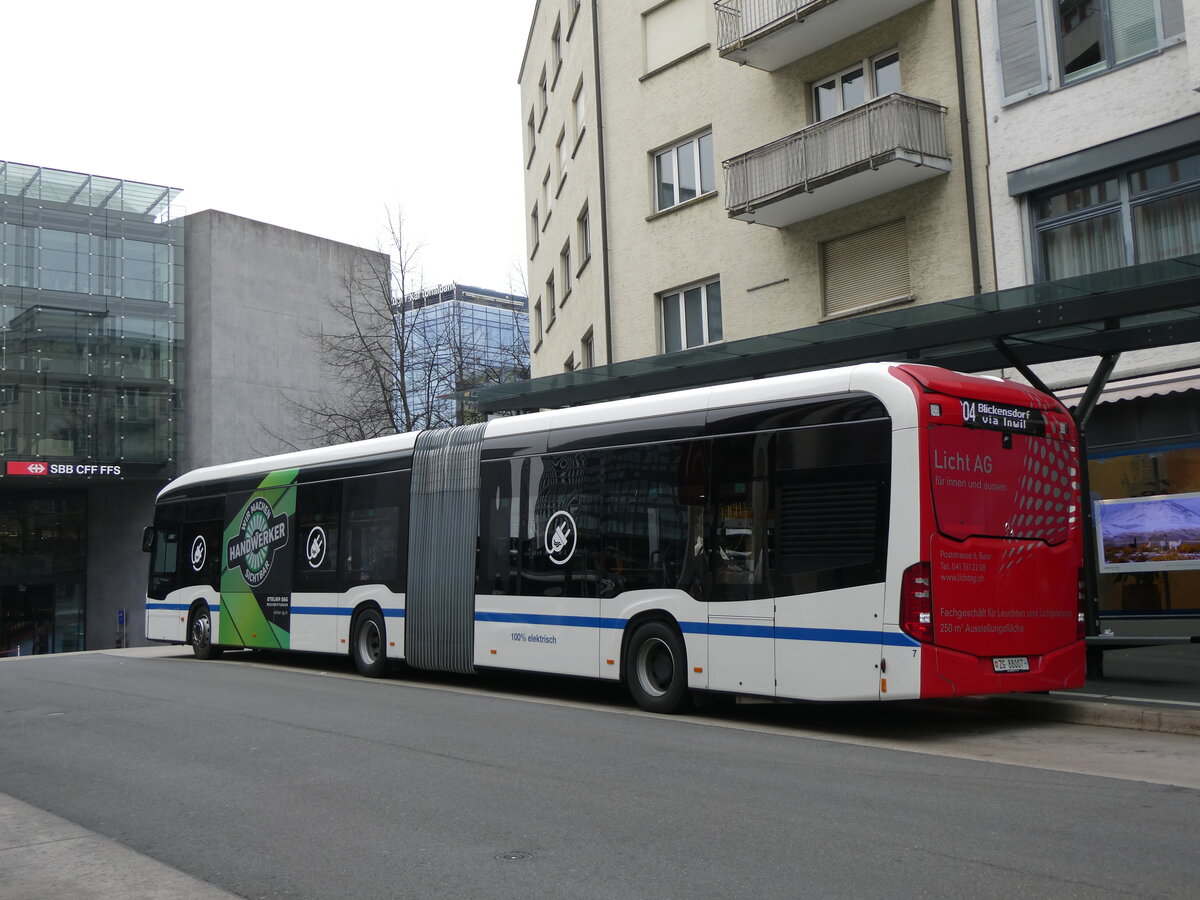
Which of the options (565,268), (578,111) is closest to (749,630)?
(578,111)

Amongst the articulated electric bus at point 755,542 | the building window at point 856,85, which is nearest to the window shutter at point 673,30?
the building window at point 856,85

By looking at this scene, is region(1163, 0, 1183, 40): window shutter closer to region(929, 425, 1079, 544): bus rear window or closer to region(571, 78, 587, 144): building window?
region(929, 425, 1079, 544): bus rear window

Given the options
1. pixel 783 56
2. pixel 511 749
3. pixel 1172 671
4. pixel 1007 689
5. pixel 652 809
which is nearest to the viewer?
pixel 652 809

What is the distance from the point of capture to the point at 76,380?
4725 cm

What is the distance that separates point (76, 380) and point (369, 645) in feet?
119

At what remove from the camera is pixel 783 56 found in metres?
21.0

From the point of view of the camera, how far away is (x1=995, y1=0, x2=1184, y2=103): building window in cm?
1650

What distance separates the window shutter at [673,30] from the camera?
2355 cm

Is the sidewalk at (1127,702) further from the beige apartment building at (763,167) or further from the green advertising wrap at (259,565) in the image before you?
the green advertising wrap at (259,565)

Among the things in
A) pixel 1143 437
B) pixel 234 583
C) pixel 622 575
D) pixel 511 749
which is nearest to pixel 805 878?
pixel 511 749

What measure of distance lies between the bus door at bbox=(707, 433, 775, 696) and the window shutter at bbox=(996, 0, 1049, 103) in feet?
33.4

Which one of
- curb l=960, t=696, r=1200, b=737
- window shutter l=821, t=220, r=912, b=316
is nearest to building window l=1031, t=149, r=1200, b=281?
window shutter l=821, t=220, r=912, b=316

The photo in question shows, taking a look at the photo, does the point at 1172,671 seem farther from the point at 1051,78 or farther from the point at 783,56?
the point at 783,56

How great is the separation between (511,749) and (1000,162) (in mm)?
13120
